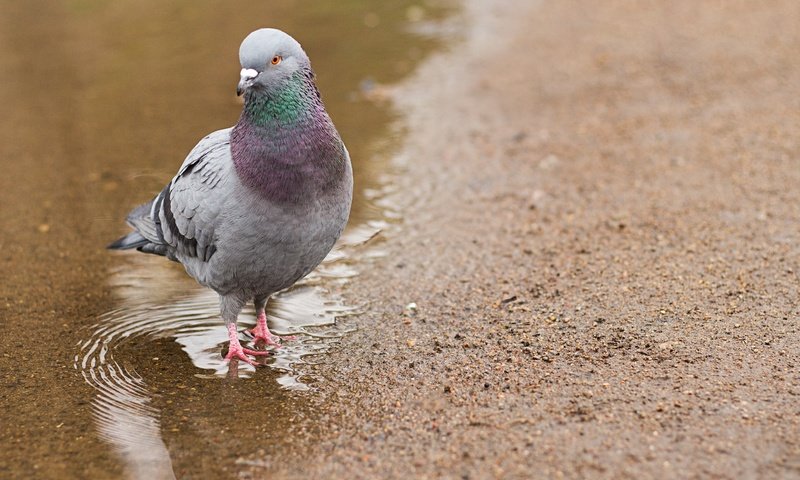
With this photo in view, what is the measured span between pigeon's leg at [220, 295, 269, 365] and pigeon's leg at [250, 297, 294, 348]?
0.10 metres

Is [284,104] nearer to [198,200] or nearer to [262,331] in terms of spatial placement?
[198,200]

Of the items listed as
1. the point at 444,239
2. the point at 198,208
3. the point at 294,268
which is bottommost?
the point at 444,239

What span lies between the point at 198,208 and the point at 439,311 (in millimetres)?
1461

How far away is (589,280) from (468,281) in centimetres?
71

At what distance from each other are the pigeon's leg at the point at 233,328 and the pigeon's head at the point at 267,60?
3.79ft

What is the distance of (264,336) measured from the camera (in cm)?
489

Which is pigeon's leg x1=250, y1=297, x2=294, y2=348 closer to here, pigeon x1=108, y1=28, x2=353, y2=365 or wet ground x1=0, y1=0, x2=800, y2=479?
wet ground x1=0, y1=0, x2=800, y2=479

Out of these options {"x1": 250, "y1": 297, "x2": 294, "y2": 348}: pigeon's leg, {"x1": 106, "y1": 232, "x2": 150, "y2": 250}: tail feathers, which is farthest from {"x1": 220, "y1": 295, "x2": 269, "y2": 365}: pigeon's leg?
{"x1": 106, "y1": 232, "x2": 150, "y2": 250}: tail feathers

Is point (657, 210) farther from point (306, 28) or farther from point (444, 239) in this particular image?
point (306, 28)

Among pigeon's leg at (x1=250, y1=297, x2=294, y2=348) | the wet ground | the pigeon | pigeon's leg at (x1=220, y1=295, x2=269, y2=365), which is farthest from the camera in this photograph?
pigeon's leg at (x1=250, y1=297, x2=294, y2=348)

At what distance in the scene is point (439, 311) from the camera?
502 centimetres

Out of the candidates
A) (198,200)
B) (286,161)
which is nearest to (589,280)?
(286,161)

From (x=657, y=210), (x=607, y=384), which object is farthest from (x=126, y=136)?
(x=607, y=384)

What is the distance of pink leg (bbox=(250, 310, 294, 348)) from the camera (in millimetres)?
4867
